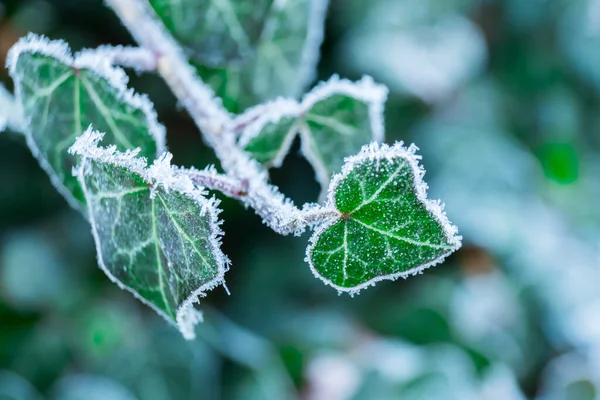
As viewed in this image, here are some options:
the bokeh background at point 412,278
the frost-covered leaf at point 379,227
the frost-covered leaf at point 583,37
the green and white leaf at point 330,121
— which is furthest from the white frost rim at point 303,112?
the frost-covered leaf at point 583,37

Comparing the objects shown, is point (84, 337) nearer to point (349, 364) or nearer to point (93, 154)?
point (349, 364)

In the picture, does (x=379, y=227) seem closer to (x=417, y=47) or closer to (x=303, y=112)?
(x=303, y=112)

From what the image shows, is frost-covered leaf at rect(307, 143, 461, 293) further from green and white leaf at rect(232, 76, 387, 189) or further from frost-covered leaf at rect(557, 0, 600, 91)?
frost-covered leaf at rect(557, 0, 600, 91)

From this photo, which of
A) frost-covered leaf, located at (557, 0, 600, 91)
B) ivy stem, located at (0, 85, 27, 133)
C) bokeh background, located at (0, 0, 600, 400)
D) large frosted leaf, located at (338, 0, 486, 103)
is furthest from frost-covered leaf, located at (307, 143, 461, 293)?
frost-covered leaf, located at (557, 0, 600, 91)

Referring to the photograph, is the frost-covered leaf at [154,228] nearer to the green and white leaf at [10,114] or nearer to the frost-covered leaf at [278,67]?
the green and white leaf at [10,114]

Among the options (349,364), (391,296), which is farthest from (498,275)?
(349,364)

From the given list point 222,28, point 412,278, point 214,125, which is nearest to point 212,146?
point 214,125
